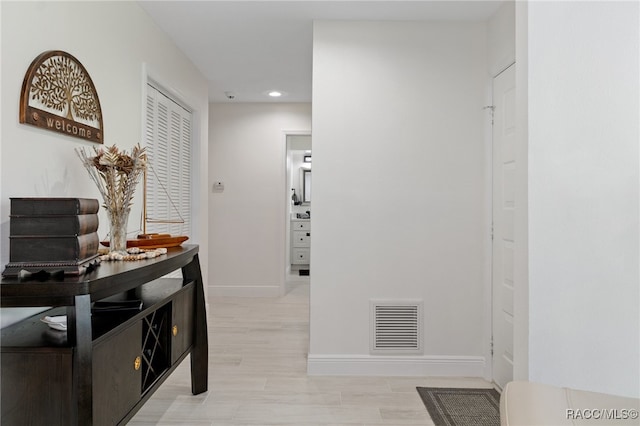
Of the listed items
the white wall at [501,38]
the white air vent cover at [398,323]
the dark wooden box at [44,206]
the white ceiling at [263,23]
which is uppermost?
the white ceiling at [263,23]

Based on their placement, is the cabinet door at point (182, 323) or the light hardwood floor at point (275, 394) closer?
the cabinet door at point (182, 323)

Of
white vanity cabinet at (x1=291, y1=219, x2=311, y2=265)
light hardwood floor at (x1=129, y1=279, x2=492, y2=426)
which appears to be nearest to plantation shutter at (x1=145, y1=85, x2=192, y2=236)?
light hardwood floor at (x1=129, y1=279, x2=492, y2=426)

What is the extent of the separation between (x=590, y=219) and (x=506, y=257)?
1.29 meters

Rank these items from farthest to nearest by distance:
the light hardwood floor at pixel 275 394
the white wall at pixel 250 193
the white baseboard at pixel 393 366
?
the white wall at pixel 250 193 → the white baseboard at pixel 393 366 → the light hardwood floor at pixel 275 394

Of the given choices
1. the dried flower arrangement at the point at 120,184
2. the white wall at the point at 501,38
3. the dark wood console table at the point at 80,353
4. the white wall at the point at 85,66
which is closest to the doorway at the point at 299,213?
the white wall at the point at 85,66

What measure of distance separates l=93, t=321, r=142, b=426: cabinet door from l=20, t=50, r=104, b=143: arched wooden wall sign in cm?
103

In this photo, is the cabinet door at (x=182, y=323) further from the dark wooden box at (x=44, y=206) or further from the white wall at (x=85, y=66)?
the dark wooden box at (x=44, y=206)

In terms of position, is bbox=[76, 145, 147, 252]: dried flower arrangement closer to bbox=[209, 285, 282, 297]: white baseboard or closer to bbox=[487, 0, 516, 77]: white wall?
bbox=[487, 0, 516, 77]: white wall

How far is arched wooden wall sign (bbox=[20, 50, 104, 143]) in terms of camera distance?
1891 mm

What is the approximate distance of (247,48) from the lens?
148 inches

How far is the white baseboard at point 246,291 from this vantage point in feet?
18.7

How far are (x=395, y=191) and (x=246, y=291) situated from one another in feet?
10.6

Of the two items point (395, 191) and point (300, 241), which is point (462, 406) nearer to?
point (395, 191)

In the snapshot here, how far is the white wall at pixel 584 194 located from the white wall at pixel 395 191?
5.05 feet
